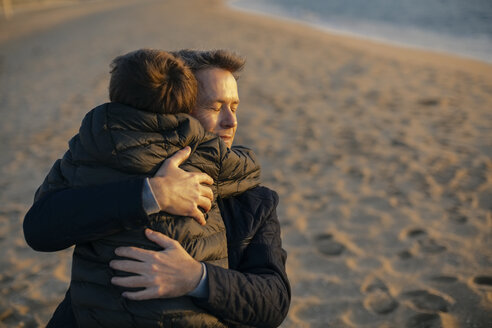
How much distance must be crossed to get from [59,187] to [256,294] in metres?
0.75

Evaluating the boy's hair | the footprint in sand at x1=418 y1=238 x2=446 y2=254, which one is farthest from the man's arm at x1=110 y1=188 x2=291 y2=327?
the footprint in sand at x1=418 y1=238 x2=446 y2=254

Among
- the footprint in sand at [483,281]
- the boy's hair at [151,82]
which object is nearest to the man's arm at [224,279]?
the boy's hair at [151,82]

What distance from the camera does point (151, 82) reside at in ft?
4.61

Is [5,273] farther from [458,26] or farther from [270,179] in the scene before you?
[458,26]

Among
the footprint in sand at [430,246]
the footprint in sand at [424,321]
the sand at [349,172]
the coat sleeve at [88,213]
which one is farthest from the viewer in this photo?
the footprint in sand at [430,246]

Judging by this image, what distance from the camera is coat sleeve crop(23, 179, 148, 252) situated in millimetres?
1400

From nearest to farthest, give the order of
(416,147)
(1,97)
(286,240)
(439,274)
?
1. (439,274)
2. (286,240)
3. (416,147)
4. (1,97)

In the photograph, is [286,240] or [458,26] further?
[458,26]

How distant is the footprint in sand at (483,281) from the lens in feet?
11.1

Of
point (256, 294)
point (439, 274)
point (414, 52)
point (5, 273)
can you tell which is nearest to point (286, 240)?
point (439, 274)

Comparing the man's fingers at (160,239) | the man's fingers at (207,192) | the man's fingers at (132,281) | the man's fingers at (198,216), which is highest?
the man's fingers at (207,192)

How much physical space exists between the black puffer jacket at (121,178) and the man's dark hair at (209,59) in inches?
15.5

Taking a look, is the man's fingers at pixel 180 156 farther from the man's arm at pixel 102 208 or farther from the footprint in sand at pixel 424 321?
the footprint in sand at pixel 424 321

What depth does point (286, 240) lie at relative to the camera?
4148 millimetres
